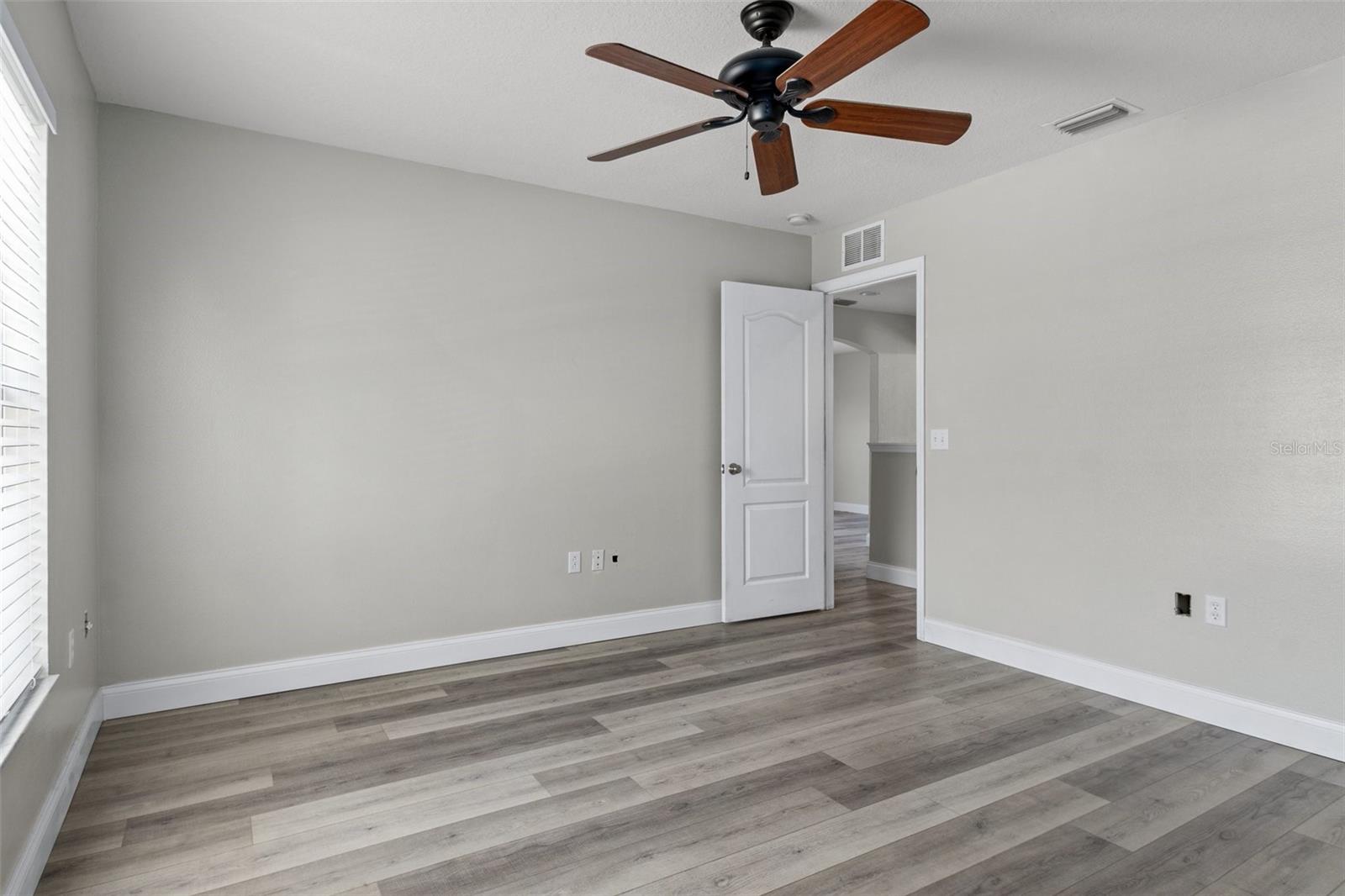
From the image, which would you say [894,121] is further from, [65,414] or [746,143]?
[65,414]

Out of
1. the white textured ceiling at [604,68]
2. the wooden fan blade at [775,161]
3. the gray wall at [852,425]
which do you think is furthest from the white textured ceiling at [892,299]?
the wooden fan blade at [775,161]

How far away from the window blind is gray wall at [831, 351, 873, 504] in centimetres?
1084

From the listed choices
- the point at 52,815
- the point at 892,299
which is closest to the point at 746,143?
the point at 52,815

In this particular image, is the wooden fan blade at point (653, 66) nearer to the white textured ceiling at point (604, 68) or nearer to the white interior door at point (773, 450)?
the white textured ceiling at point (604, 68)

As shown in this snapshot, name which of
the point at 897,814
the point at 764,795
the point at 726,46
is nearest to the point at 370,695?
the point at 764,795

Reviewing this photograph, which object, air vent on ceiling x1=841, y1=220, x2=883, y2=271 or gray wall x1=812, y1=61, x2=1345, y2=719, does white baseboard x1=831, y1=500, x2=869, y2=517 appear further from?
gray wall x1=812, y1=61, x2=1345, y2=719

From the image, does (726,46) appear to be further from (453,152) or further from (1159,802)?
(1159,802)

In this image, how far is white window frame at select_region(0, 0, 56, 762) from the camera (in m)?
1.80

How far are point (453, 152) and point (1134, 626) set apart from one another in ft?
13.0

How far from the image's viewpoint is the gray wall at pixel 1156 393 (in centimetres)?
287

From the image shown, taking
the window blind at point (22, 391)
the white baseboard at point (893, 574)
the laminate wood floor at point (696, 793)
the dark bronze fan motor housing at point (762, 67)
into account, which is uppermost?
the dark bronze fan motor housing at point (762, 67)

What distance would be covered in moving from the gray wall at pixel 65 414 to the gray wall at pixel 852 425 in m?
10.4

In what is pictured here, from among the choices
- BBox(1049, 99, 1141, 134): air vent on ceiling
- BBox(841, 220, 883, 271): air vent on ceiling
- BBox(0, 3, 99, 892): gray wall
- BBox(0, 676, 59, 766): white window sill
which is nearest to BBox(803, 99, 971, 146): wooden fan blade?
BBox(1049, 99, 1141, 134): air vent on ceiling

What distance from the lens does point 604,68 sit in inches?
113
